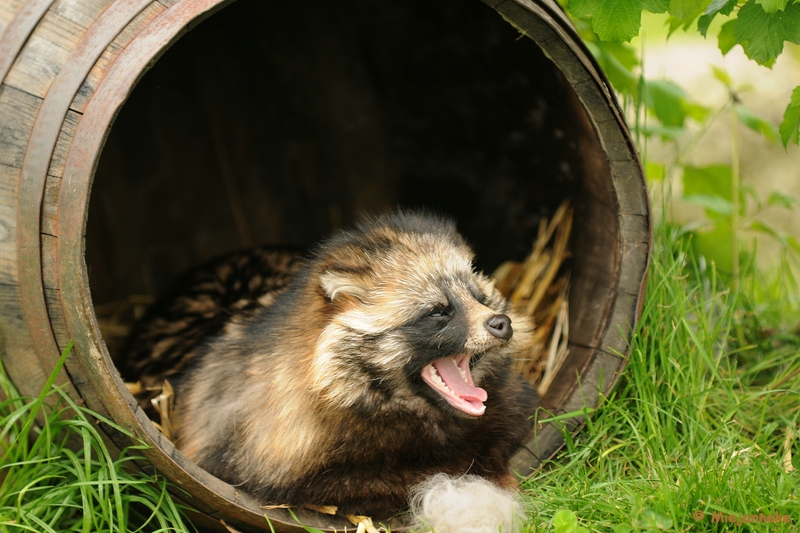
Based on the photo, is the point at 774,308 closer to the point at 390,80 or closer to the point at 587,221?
the point at 587,221

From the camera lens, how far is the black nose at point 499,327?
2963 millimetres

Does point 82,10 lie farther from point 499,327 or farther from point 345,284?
point 499,327

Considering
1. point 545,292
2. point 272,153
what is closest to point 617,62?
point 545,292

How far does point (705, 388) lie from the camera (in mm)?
3551

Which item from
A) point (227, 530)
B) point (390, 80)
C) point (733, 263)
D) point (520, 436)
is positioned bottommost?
point (227, 530)

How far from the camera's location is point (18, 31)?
293 cm

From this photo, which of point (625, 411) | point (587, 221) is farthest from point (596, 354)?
point (587, 221)

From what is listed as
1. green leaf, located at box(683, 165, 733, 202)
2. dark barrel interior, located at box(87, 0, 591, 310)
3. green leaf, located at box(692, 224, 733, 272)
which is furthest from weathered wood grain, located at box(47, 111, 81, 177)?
green leaf, located at box(683, 165, 733, 202)

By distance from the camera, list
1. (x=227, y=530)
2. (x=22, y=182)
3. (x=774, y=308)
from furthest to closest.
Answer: (x=774, y=308) → (x=227, y=530) → (x=22, y=182)

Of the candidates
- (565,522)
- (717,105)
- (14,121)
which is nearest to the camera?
(565,522)

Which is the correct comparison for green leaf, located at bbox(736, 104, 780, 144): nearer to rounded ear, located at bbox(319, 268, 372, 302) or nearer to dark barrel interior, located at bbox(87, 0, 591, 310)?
dark barrel interior, located at bbox(87, 0, 591, 310)

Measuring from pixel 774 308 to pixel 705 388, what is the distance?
134 centimetres

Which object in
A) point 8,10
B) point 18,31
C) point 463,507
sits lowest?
point 463,507

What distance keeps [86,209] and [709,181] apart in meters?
3.76
